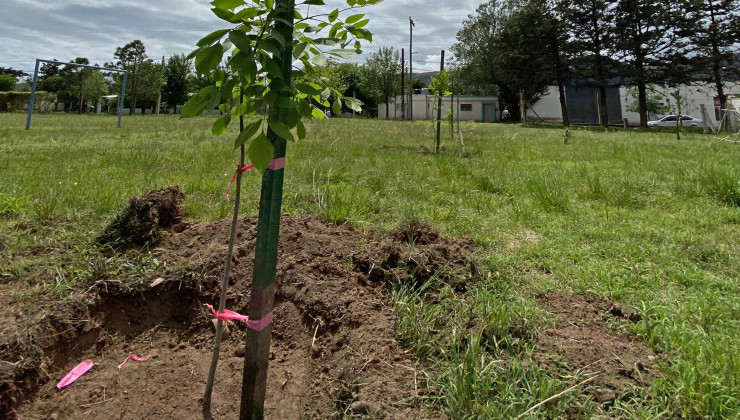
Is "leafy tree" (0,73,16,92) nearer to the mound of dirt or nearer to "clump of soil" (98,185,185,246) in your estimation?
"clump of soil" (98,185,185,246)

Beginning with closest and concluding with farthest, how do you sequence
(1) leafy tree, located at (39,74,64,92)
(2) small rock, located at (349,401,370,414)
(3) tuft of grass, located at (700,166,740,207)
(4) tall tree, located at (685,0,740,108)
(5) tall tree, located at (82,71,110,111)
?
(2) small rock, located at (349,401,370,414)
(3) tuft of grass, located at (700,166,740,207)
(4) tall tree, located at (685,0,740,108)
(5) tall tree, located at (82,71,110,111)
(1) leafy tree, located at (39,74,64,92)

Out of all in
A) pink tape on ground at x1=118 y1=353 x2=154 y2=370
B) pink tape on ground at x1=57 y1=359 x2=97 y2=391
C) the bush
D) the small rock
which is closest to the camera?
the small rock

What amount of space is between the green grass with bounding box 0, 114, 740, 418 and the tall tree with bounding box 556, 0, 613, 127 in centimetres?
2562

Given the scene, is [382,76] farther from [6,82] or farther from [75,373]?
[75,373]

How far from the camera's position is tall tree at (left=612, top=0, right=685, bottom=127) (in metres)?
25.5

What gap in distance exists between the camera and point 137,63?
37.0m

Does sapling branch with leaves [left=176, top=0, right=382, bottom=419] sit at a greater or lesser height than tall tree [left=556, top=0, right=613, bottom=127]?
lesser

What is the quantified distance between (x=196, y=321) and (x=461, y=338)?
1.25m

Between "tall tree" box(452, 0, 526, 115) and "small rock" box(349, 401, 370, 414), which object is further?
"tall tree" box(452, 0, 526, 115)

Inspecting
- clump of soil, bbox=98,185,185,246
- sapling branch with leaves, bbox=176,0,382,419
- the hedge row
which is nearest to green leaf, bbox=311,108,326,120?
sapling branch with leaves, bbox=176,0,382,419

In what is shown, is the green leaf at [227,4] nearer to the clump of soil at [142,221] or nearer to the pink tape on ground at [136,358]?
the pink tape on ground at [136,358]

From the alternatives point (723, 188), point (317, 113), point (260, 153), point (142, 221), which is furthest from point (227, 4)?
point (723, 188)

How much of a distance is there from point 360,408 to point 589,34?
33272 millimetres

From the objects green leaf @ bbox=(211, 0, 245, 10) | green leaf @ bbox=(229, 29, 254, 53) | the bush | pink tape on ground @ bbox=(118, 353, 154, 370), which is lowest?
pink tape on ground @ bbox=(118, 353, 154, 370)
